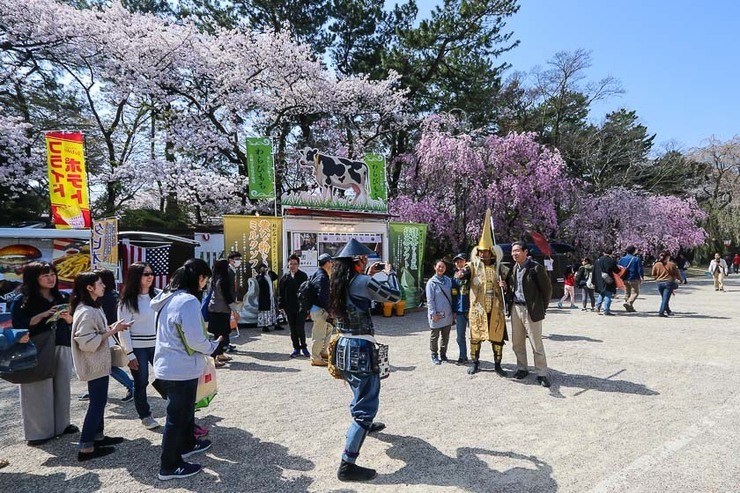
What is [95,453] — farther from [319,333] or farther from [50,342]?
[319,333]

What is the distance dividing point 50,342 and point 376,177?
382 inches

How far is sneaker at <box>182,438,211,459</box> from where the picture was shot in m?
3.61

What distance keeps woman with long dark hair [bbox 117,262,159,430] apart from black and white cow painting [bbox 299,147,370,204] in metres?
7.40

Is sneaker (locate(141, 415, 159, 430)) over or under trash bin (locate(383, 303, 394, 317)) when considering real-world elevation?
over

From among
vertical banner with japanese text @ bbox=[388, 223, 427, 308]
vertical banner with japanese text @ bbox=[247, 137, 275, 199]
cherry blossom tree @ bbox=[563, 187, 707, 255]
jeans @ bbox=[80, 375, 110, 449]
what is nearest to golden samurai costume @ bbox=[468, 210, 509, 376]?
jeans @ bbox=[80, 375, 110, 449]

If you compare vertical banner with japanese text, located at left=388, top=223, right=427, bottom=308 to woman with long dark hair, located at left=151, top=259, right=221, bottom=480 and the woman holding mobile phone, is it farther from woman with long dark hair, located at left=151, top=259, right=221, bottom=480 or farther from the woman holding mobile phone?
woman with long dark hair, located at left=151, top=259, right=221, bottom=480

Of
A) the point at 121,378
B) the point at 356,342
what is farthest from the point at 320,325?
the point at 356,342

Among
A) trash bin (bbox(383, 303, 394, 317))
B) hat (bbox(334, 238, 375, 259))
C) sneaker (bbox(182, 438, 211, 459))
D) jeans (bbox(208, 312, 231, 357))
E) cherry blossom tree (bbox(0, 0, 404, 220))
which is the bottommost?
trash bin (bbox(383, 303, 394, 317))

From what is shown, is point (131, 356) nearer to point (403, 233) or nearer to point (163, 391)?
point (163, 391)

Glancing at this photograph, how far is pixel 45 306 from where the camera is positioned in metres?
3.75

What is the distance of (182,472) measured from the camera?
127 inches

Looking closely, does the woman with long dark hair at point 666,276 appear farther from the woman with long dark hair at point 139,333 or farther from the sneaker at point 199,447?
the woman with long dark hair at point 139,333

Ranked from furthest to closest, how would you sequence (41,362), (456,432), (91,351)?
(456,432) → (41,362) → (91,351)

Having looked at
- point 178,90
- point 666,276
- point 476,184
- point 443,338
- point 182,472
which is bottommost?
point 182,472
